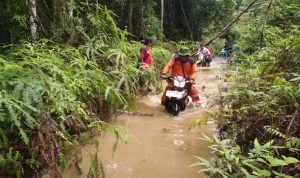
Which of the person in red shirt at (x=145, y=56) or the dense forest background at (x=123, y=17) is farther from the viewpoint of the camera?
the person in red shirt at (x=145, y=56)

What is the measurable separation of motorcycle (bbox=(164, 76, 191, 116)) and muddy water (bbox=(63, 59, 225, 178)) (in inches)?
6.8

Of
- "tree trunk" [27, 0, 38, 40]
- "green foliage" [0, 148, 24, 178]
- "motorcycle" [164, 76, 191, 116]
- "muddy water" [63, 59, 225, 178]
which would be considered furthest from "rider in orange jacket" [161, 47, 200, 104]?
"green foliage" [0, 148, 24, 178]

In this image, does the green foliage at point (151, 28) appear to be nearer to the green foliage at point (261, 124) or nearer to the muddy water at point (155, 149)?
the muddy water at point (155, 149)

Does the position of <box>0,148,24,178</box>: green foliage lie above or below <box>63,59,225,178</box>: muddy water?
above

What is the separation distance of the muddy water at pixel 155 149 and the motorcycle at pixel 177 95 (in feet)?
0.57

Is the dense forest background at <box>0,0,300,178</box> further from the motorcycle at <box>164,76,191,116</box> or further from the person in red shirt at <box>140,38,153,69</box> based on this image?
the motorcycle at <box>164,76,191,116</box>

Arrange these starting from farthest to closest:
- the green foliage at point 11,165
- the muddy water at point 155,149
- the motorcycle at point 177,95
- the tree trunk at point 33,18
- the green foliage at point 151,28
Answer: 1. the green foliage at point 151,28
2. the motorcycle at point 177,95
3. the tree trunk at point 33,18
4. the muddy water at point 155,149
5. the green foliage at point 11,165

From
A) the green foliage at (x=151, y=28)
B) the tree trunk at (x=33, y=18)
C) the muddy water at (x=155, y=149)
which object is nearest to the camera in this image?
the muddy water at (x=155, y=149)

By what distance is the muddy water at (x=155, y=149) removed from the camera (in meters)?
4.36

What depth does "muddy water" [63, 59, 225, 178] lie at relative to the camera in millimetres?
4363

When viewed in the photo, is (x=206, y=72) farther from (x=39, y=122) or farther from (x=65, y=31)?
(x=39, y=122)

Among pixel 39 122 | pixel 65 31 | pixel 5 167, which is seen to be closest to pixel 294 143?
pixel 39 122

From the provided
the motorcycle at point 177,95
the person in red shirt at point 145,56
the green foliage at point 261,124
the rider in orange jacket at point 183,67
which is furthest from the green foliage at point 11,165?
the person in red shirt at point 145,56

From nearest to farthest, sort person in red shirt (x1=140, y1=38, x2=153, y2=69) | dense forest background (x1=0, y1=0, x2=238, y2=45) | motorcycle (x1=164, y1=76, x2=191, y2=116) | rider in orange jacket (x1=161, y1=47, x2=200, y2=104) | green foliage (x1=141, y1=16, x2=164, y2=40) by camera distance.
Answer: motorcycle (x1=164, y1=76, x2=191, y2=116) < dense forest background (x1=0, y1=0, x2=238, y2=45) < rider in orange jacket (x1=161, y1=47, x2=200, y2=104) < person in red shirt (x1=140, y1=38, x2=153, y2=69) < green foliage (x1=141, y1=16, x2=164, y2=40)
